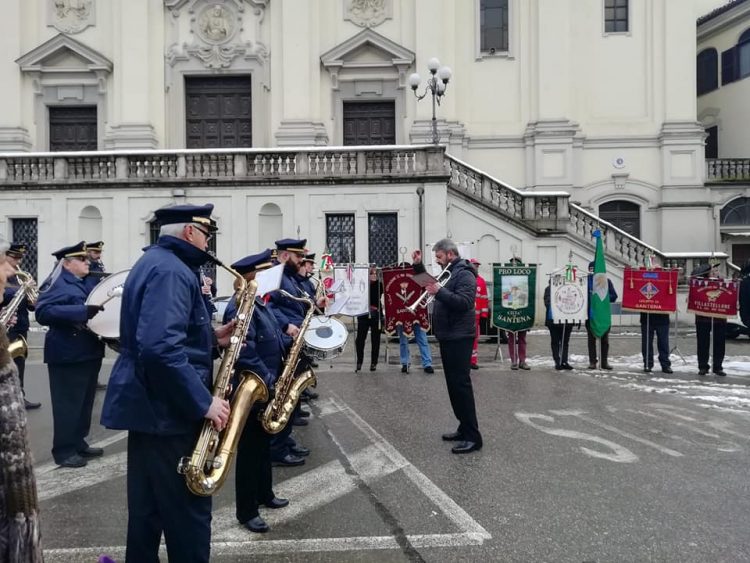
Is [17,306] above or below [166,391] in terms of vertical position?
above

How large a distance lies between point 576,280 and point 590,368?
1846 mm

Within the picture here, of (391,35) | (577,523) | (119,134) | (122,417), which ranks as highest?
(391,35)

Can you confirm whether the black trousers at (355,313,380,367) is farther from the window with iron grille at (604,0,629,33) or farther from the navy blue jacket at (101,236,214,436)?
the window with iron grille at (604,0,629,33)

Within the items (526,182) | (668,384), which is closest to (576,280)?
(668,384)

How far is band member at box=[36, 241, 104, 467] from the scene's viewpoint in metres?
6.83

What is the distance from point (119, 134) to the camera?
1092 inches

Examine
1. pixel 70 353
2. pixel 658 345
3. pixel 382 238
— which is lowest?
pixel 658 345

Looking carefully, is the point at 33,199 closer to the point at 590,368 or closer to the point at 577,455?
the point at 590,368

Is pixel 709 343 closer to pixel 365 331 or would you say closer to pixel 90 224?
pixel 365 331

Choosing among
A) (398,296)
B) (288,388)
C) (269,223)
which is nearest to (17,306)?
(288,388)

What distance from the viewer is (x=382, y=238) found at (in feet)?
74.3

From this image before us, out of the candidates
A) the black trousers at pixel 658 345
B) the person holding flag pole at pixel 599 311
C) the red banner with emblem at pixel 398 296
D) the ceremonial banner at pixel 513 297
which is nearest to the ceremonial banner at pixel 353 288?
the red banner with emblem at pixel 398 296

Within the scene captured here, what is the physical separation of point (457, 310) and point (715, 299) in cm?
793

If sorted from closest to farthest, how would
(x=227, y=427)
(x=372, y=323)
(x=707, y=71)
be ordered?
1. (x=227, y=427)
2. (x=372, y=323)
3. (x=707, y=71)
